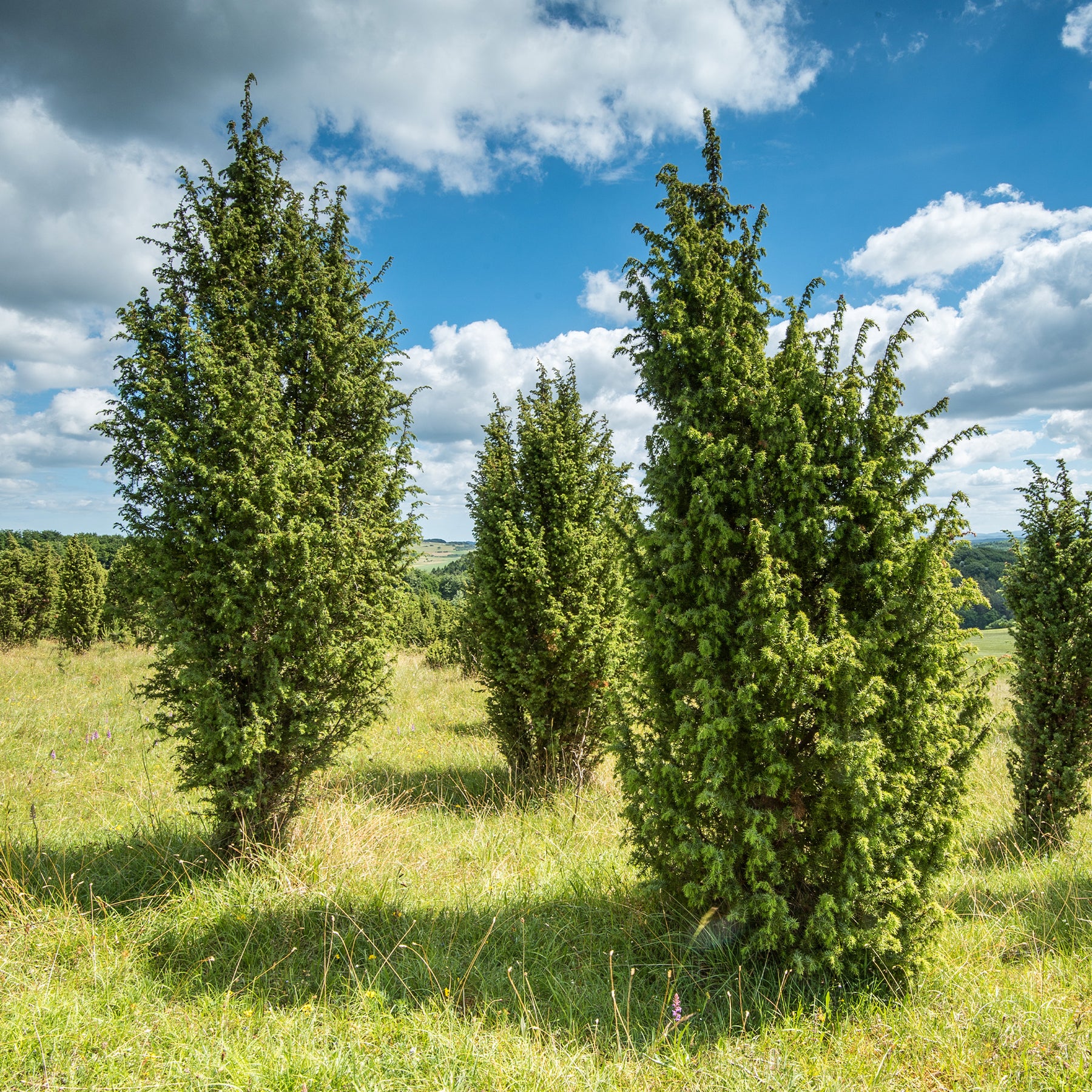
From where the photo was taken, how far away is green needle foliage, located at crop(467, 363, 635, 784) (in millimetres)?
7262

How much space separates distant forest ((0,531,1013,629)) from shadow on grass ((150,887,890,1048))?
93.8 inches

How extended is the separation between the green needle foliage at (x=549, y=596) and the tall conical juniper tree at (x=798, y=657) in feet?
11.3

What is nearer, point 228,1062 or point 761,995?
point 228,1062

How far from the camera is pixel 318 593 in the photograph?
443 cm

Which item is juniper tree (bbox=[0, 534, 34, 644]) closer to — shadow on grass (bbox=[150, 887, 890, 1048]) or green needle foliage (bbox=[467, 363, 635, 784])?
green needle foliage (bbox=[467, 363, 635, 784])

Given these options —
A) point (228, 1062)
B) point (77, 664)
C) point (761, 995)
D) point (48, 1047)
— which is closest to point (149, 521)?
point (48, 1047)

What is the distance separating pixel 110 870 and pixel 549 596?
4.70 metres

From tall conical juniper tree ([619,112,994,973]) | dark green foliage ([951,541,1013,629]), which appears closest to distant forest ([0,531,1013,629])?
dark green foliage ([951,541,1013,629])

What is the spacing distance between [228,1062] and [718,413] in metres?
4.18

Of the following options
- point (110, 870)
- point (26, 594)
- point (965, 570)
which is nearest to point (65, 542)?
point (26, 594)

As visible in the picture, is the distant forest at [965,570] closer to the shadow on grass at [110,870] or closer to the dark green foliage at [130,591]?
the dark green foliage at [130,591]

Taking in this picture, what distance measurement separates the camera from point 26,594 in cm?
2105

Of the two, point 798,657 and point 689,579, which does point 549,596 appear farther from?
point 798,657

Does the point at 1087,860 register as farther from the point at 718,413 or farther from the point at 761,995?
the point at 718,413
